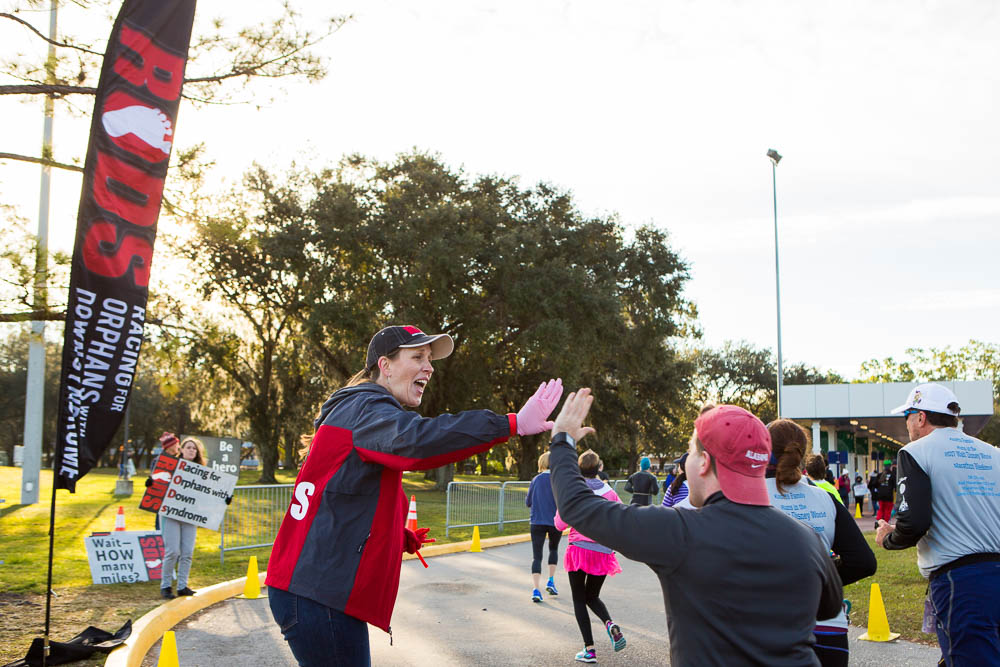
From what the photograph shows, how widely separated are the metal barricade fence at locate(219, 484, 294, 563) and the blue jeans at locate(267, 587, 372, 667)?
11.8 m

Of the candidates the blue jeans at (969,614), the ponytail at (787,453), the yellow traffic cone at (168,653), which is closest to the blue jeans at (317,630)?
the ponytail at (787,453)

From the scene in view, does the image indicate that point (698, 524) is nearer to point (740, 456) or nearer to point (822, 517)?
point (740, 456)

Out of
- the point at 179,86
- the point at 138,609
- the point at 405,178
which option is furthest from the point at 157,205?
the point at 405,178

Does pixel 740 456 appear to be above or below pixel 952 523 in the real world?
above

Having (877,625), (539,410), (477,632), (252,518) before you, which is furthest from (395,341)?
(252,518)

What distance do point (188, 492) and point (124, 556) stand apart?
1288 mm

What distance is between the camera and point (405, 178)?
32.7 metres

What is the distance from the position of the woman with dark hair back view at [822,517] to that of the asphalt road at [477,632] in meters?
3.72

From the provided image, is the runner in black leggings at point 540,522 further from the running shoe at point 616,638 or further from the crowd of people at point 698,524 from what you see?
the crowd of people at point 698,524

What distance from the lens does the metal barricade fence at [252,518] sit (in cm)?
1462

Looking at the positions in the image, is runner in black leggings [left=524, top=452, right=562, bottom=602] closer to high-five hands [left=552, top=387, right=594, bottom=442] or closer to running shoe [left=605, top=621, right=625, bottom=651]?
running shoe [left=605, top=621, right=625, bottom=651]

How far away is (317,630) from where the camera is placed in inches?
121

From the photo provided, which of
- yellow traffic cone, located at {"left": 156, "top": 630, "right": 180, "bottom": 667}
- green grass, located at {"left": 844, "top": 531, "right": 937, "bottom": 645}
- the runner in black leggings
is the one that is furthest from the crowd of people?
the runner in black leggings

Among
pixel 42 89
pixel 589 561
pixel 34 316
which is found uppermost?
pixel 42 89
